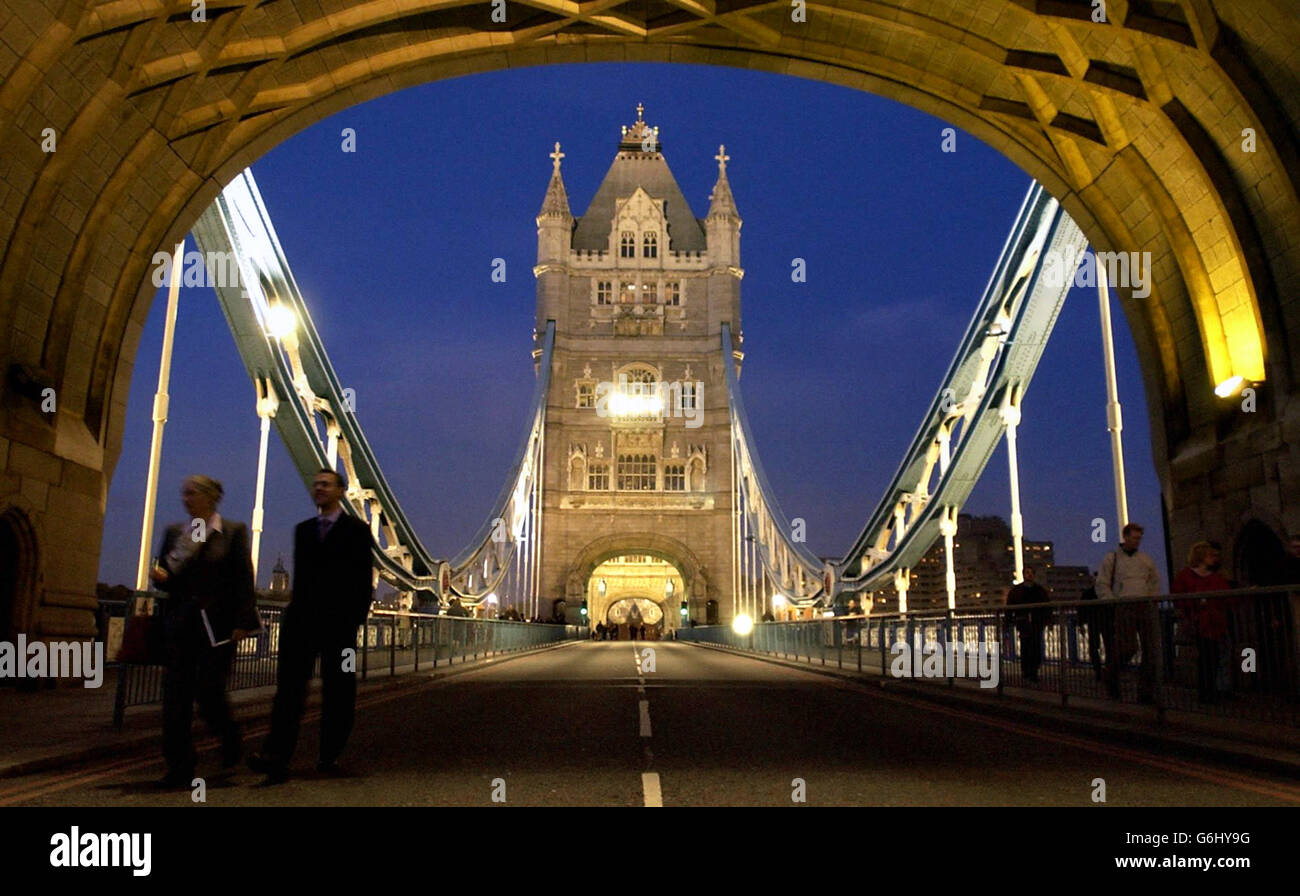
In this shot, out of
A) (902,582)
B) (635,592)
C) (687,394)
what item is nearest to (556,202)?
(687,394)

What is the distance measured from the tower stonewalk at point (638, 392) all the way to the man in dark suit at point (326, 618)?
2159 inches

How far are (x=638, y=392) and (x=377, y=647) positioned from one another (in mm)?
49062

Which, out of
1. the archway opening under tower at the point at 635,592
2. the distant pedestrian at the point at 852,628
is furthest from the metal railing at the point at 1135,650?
the archway opening under tower at the point at 635,592

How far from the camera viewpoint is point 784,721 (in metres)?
10.2

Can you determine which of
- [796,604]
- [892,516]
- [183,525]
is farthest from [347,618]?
[796,604]

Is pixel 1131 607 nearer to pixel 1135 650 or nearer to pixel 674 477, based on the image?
pixel 1135 650

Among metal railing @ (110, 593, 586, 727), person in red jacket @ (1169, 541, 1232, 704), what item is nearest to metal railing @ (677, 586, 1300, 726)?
person in red jacket @ (1169, 541, 1232, 704)

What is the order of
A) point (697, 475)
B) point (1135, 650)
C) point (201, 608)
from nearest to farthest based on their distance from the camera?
point (201, 608), point (1135, 650), point (697, 475)

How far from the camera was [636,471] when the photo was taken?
6488cm

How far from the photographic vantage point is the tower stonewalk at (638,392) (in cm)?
6247

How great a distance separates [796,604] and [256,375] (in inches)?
1041

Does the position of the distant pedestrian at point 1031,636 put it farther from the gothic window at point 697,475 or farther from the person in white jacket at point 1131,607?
the gothic window at point 697,475

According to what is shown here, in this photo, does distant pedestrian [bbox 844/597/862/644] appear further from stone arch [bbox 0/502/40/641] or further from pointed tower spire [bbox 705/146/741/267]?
pointed tower spire [bbox 705/146/741/267]
